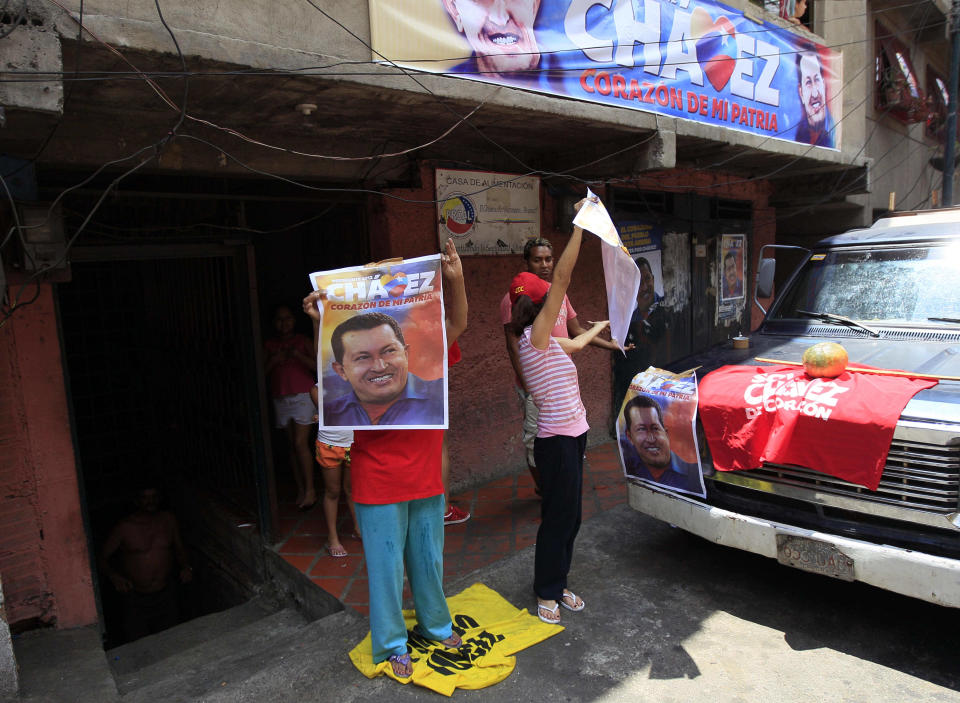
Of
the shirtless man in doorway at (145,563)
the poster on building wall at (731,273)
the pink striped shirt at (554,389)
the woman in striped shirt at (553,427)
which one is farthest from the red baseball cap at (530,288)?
the poster on building wall at (731,273)

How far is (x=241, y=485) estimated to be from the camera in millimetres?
5730

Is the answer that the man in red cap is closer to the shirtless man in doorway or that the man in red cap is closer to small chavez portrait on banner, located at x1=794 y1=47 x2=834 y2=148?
the shirtless man in doorway

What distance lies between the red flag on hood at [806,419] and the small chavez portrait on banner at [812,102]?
5.14 m

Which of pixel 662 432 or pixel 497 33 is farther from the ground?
pixel 497 33

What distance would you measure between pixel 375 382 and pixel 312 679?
5.05 feet

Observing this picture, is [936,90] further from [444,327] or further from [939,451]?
[444,327]

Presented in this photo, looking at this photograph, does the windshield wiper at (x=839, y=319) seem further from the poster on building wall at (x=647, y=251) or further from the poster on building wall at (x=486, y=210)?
the poster on building wall at (x=647, y=251)

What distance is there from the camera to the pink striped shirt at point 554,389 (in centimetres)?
341

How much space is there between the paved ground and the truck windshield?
2.13 meters

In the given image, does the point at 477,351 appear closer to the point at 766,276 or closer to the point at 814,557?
the point at 766,276

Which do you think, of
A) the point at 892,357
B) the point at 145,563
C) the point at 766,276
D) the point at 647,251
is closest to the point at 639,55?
the point at 766,276

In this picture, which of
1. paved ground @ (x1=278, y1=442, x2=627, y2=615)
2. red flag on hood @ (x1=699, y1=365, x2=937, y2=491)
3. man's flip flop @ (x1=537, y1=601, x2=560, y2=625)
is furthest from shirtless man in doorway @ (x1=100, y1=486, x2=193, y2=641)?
red flag on hood @ (x1=699, y1=365, x2=937, y2=491)

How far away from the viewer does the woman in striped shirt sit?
341 cm

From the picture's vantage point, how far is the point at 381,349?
3053mm
